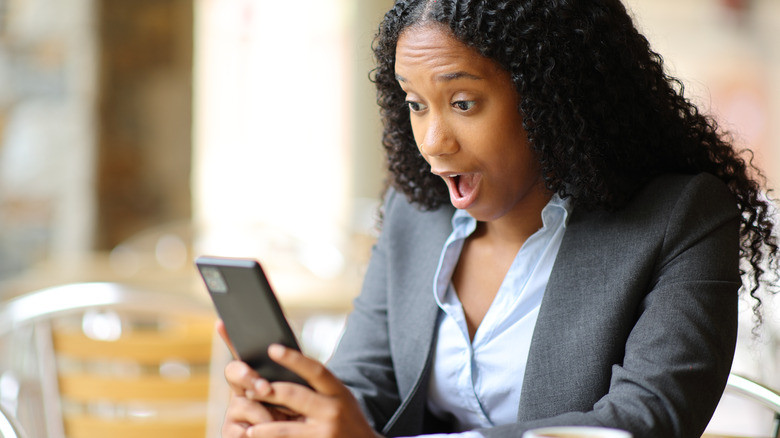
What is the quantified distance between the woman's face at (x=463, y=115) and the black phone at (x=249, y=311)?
1.02ft

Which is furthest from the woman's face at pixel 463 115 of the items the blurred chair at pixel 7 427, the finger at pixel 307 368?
the blurred chair at pixel 7 427

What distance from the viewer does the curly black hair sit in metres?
1.18

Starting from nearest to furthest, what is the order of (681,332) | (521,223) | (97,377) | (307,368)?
(307,368) < (681,332) < (521,223) < (97,377)

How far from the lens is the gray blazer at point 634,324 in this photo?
1.10 meters

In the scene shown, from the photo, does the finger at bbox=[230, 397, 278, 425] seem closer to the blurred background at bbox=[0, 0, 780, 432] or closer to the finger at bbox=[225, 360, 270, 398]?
the finger at bbox=[225, 360, 270, 398]

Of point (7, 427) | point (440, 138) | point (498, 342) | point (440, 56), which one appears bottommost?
point (7, 427)

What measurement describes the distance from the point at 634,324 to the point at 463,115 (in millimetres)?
345

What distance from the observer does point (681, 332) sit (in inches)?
44.2

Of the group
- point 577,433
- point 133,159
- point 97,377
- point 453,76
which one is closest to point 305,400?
point 577,433

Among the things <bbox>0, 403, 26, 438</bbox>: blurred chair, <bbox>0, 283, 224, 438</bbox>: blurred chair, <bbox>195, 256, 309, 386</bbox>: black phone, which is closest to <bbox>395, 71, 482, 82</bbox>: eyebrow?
<bbox>195, 256, 309, 386</bbox>: black phone

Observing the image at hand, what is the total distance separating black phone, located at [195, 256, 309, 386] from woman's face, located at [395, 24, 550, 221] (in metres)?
0.31

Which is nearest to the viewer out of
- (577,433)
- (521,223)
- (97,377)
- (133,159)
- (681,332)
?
(577,433)

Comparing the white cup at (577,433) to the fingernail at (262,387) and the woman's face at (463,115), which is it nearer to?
the fingernail at (262,387)

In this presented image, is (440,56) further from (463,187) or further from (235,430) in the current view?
(235,430)
